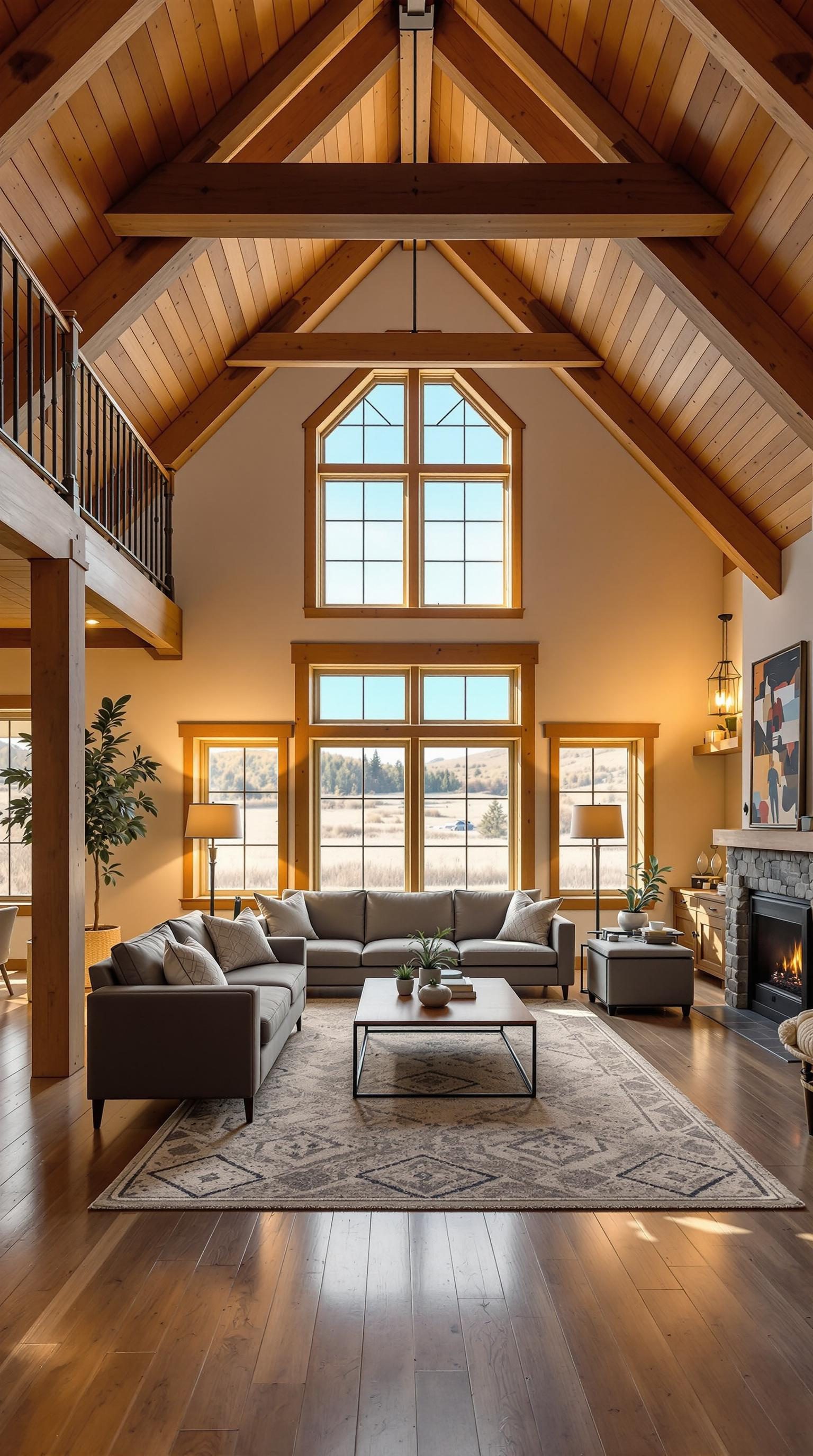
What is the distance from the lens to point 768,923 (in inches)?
269

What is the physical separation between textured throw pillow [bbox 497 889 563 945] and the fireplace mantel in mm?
1310

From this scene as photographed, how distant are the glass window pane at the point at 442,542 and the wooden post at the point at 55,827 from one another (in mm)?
4131

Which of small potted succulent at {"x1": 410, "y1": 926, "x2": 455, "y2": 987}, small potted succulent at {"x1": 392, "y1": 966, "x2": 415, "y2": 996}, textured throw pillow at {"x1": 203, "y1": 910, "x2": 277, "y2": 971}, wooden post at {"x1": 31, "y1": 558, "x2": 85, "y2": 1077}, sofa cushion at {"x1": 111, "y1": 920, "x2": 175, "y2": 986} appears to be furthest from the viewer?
textured throw pillow at {"x1": 203, "y1": 910, "x2": 277, "y2": 971}

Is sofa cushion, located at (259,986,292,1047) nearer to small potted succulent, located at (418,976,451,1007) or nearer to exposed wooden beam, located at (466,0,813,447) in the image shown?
small potted succulent, located at (418,976,451,1007)

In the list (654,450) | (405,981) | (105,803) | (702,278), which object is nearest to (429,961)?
(405,981)

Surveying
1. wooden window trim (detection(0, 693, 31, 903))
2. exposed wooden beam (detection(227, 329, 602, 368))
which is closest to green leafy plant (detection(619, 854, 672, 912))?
exposed wooden beam (detection(227, 329, 602, 368))

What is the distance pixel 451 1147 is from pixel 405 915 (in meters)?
3.75

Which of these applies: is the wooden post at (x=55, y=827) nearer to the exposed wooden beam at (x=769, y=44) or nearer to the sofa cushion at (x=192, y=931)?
the sofa cushion at (x=192, y=931)

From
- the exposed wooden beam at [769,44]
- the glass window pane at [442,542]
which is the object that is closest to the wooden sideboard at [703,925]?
the glass window pane at [442,542]

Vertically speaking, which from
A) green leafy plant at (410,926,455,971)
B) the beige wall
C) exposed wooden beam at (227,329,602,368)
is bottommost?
green leafy plant at (410,926,455,971)

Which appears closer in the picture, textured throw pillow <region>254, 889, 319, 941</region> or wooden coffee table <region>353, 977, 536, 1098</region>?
wooden coffee table <region>353, 977, 536, 1098</region>

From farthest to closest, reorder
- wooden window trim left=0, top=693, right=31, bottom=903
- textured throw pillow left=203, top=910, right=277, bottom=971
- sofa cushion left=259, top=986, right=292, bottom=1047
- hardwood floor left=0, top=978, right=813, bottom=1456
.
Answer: wooden window trim left=0, top=693, right=31, bottom=903
textured throw pillow left=203, top=910, right=277, bottom=971
sofa cushion left=259, top=986, right=292, bottom=1047
hardwood floor left=0, top=978, right=813, bottom=1456

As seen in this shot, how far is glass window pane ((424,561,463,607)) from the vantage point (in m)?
8.76

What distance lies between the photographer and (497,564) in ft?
28.9
